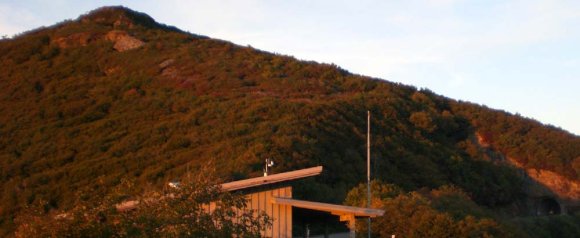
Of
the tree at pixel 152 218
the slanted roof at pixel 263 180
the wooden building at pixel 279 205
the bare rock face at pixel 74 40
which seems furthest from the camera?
the bare rock face at pixel 74 40

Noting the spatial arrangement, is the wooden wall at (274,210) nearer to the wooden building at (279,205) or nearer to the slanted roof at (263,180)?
the wooden building at (279,205)

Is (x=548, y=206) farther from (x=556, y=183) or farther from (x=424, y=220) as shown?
(x=424, y=220)

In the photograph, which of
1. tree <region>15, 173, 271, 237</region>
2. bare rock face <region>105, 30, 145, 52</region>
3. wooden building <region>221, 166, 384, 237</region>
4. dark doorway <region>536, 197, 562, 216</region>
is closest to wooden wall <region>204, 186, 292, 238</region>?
wooden building <region>221, 166, 384, 237</region>

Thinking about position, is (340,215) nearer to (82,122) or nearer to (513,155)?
(82,122)

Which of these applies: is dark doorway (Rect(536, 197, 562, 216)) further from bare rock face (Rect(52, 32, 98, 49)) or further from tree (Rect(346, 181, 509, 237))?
bare rock face (Rect(52, 32, 98, 49))

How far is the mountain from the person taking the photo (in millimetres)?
43000

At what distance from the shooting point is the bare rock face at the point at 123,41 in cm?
7425

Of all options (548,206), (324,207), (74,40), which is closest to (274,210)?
(324,207)

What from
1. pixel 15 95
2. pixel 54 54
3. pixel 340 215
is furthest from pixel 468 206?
pixel 54 54

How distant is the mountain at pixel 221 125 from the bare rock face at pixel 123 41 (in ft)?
0.64

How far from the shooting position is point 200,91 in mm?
60938

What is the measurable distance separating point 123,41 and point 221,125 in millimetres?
28874

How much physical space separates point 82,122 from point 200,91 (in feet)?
28.1

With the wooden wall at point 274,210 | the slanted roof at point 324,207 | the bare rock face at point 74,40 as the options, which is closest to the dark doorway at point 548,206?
the bare rock face at point 74,40
